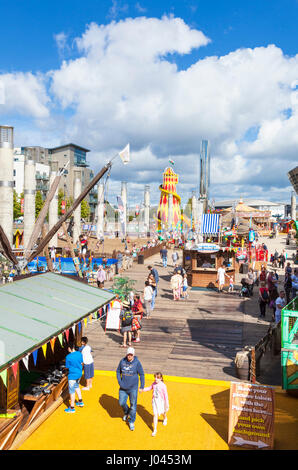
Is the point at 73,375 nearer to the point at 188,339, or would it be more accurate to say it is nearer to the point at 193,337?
the point at 188,339

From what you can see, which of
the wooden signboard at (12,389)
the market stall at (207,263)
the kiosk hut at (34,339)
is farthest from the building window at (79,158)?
the wooden signboard at (12,389)

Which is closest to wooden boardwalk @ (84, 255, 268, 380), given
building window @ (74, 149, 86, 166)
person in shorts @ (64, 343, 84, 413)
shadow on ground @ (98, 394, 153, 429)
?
shadow on ground @ (98, 394, 153, 429)

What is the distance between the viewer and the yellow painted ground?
265 inches

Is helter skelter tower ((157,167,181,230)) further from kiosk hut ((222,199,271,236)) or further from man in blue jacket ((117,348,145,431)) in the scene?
man in blue jacket ((117,348,145,431))

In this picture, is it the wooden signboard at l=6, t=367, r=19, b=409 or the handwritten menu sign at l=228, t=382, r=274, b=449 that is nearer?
the handwritten menu sign at l=228, t=382, r=274, b=449

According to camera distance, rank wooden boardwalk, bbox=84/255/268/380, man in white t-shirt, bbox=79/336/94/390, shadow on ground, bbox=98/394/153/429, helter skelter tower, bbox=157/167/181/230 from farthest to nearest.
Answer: helter skelter tower, bbox=157/167/181/230 → wooden boardwalk, bbox=84/255/268/380 → man in white t-shirt, bbox=79/336/94/390 → shadow on ground, bbox=98/394/153/429

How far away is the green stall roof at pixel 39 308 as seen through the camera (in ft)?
21.3

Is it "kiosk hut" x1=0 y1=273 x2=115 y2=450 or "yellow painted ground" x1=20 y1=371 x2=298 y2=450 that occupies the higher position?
"kiosk hut" x1=0 y1=273 x2=115 y2=450

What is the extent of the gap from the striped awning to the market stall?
483cm

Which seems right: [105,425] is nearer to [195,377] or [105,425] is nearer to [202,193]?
[195,377]

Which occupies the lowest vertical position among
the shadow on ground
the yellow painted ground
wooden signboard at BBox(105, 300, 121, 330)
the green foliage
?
the shadow on ground

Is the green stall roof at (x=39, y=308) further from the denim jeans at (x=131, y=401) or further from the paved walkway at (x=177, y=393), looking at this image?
the paved walkway at (x=177, y=393)

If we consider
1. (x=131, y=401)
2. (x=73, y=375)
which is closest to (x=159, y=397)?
(x=131, y=401)
